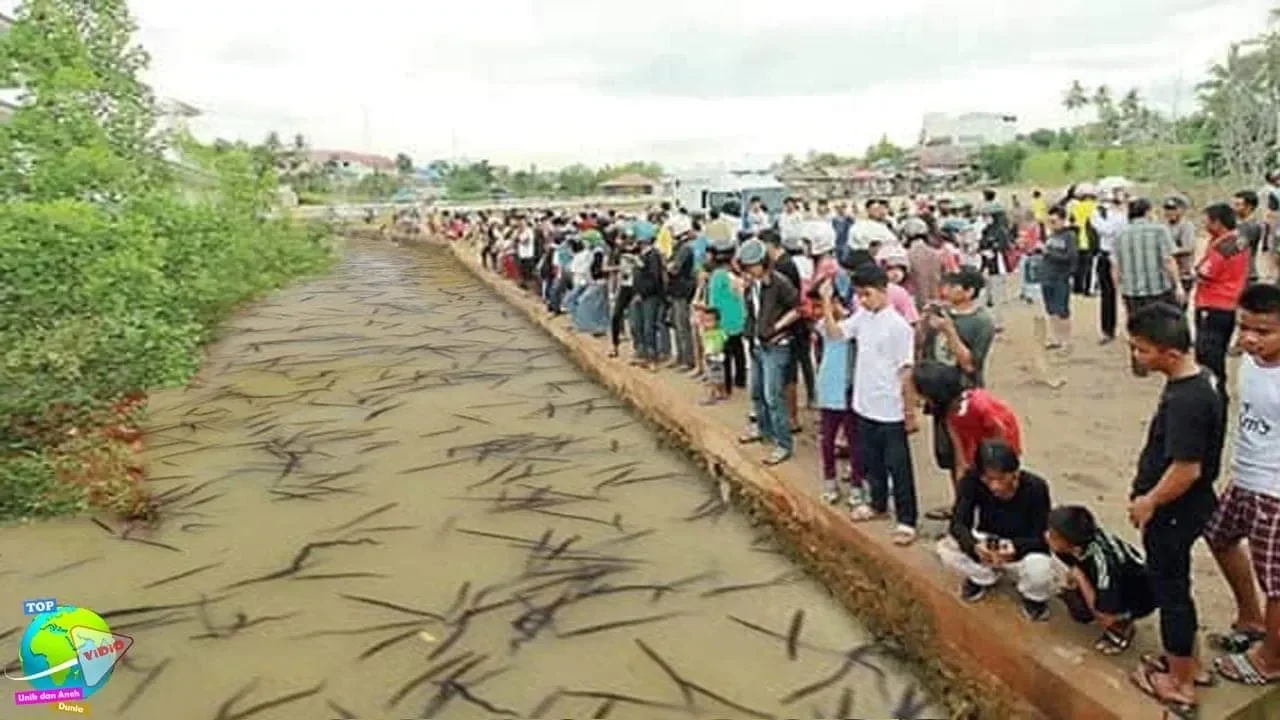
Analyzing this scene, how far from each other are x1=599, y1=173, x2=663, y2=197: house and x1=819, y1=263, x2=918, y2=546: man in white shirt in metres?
58.3

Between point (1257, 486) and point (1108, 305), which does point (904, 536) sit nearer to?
point (1257, 486)

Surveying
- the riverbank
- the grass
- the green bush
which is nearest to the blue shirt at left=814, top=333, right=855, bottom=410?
the riverbank

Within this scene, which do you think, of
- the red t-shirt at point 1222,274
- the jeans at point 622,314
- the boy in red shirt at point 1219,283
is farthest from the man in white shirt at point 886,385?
the jeans at point 622,314

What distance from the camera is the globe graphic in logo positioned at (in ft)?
14.3

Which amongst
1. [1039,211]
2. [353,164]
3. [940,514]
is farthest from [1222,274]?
[353,164]

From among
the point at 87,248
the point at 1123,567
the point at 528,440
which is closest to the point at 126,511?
the point at 87,248

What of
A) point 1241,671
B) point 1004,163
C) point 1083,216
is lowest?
point 1241,671

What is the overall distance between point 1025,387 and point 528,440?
Answer: 3.82 m

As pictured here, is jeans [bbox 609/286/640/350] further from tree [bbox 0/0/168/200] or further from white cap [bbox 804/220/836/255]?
tree [bbox 0/0/168/200]

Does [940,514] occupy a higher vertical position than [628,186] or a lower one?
lower

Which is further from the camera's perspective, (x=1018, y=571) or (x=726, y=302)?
(x=726, y=302)

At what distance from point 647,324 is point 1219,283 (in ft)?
15.0

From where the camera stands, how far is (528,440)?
8.00 m

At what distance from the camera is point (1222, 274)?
5.72m
